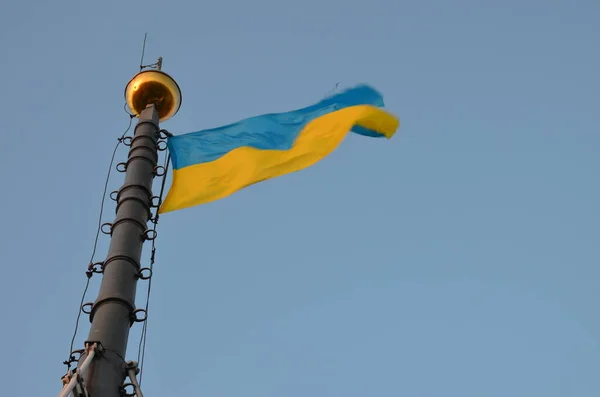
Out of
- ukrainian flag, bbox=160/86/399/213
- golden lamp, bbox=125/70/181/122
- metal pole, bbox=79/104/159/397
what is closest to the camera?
metal pole, bbox=79/104/159/397

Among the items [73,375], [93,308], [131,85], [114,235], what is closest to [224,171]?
[131,85]

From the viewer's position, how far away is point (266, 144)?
1469 centimetres

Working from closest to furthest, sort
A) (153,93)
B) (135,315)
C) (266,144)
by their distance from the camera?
(135,315) → (153,93) → (266,144)

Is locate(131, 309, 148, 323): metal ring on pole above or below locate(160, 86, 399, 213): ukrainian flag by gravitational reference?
below

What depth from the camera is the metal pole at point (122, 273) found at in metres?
8.73

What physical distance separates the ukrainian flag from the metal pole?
0.99m

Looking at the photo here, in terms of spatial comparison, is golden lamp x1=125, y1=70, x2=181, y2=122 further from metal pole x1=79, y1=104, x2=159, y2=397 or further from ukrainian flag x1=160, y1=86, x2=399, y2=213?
metal pole x1=79, y1=104, x2=159, y2=397

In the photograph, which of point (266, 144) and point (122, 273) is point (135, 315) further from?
point (266, 144)

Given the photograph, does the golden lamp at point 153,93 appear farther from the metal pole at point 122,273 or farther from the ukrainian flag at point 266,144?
the metal pole at point 122,273

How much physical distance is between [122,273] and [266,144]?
5.27 metres

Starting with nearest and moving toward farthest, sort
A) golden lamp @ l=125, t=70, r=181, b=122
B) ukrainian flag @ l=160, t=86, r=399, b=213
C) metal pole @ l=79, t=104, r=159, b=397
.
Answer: metal pole @ l=79, t=104, r=159, b=397 < ukrainian flag @ l=160, t=86, r=399, b=213 < golden lamp @ l=125, t=70, r=181, b=122

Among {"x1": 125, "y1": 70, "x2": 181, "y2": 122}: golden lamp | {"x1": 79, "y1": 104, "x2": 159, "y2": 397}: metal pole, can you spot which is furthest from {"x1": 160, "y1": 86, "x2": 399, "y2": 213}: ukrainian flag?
{"x1": 79, "y1": 104, "x2": 159, "y2": 397}: metal pole

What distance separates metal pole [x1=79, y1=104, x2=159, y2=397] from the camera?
8.73 m

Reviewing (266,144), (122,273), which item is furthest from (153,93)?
(122,273)
